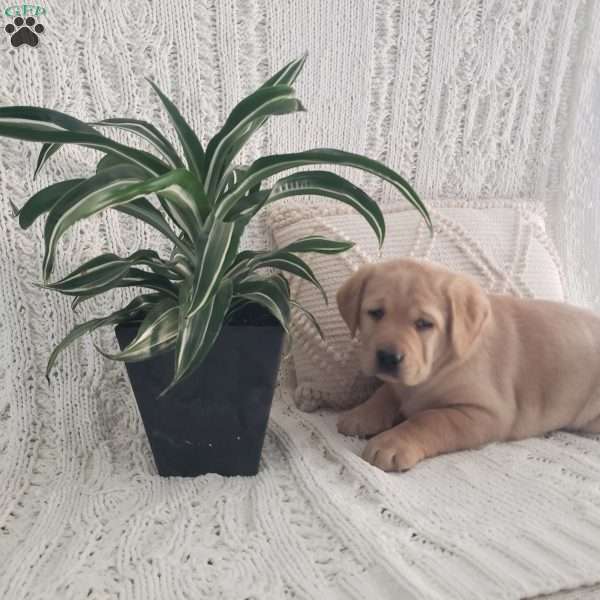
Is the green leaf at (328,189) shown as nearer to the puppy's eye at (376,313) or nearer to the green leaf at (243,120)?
the green leaf at (243,120)

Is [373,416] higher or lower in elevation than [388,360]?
lower

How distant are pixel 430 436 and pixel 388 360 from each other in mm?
146

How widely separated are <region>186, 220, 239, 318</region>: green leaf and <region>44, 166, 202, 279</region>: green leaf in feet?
0.20

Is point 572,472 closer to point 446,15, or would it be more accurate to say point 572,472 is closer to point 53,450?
point 53,450

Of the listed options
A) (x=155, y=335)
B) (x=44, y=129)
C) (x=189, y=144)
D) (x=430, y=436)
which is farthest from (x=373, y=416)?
(x=44, y=129)

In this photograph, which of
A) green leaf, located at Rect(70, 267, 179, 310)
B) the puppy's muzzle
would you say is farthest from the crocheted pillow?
green leaf, located at Rect(70, 267, 179, 310)

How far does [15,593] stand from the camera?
675mm

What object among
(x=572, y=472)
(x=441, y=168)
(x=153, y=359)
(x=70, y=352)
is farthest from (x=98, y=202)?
(x=441, y=168)

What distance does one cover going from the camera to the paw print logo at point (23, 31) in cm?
112

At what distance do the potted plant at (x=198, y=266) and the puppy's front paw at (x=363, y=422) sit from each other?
8.0 inches

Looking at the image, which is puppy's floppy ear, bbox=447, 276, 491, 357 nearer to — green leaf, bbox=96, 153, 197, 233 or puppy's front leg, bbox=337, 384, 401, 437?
puppy's front leg, bbox=337, 384, 401, 437

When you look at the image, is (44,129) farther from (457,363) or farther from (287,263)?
(457,363)

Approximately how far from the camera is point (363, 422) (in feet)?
3.67

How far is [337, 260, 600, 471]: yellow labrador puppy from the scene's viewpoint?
1.01m
